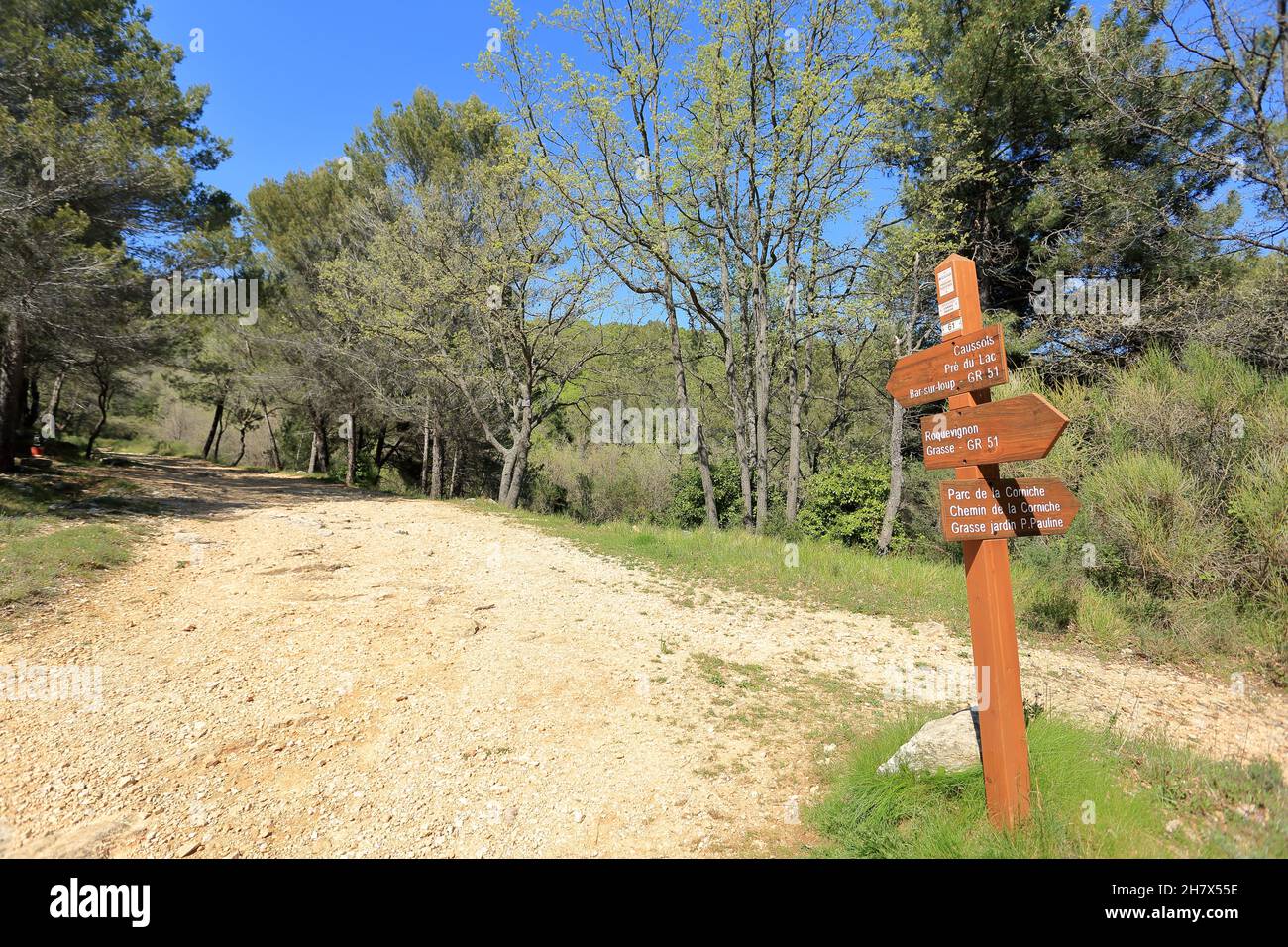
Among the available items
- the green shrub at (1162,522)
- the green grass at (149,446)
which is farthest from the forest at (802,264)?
the green grass at (149,446)

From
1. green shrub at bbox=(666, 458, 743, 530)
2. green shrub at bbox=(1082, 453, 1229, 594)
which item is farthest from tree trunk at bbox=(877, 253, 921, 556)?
green shrub at bbox=(1082, 453, 1229, 594)

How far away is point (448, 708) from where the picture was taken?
4.18m

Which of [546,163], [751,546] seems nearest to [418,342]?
[546,163]

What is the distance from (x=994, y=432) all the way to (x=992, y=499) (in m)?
0.34

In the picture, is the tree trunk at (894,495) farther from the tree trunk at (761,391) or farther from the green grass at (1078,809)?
the green grass at (1078,809)

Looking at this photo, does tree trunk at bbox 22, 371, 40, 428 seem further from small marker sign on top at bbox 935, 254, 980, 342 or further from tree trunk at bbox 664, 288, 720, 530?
small marker sign on top at bbox 935, 254, 980, 342

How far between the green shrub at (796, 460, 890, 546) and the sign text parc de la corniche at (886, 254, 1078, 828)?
9.99 metres

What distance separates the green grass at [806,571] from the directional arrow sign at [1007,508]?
15.2 ft

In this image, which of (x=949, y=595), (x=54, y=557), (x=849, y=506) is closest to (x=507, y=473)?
(x=849, y=506)

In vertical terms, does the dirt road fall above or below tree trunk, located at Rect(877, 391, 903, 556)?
below

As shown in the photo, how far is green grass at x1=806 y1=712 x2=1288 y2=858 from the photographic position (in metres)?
2.46

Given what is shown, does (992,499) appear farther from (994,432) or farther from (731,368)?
(731,368)

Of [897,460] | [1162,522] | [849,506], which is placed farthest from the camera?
[849,506]

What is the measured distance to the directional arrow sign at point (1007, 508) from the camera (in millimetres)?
2666
